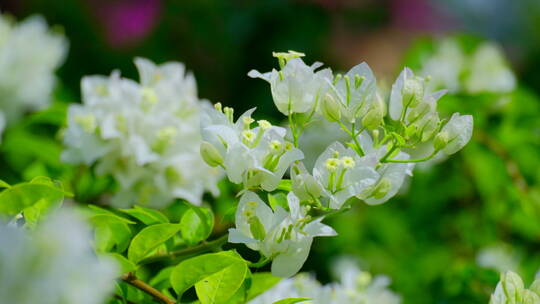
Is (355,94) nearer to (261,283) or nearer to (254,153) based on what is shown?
(254,153)

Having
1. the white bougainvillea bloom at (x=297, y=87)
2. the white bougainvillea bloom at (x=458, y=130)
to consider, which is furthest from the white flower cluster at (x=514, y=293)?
the white bougainvillea bloom at (x=297, y=87)

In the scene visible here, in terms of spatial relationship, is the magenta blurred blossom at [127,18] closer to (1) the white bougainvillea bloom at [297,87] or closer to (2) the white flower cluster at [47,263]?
(1) the white bougainvillea bloom at [297,87]

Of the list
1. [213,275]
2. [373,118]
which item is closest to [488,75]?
[373,118]

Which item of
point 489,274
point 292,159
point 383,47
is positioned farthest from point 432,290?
point 383,47

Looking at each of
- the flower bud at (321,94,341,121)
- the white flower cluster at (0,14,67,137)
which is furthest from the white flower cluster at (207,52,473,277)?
the white flower cluster at (0,14,67,137)

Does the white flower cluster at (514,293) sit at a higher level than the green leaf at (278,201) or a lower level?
lower

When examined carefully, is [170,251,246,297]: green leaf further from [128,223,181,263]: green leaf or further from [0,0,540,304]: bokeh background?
[0,0,540,304]: bokeh background
